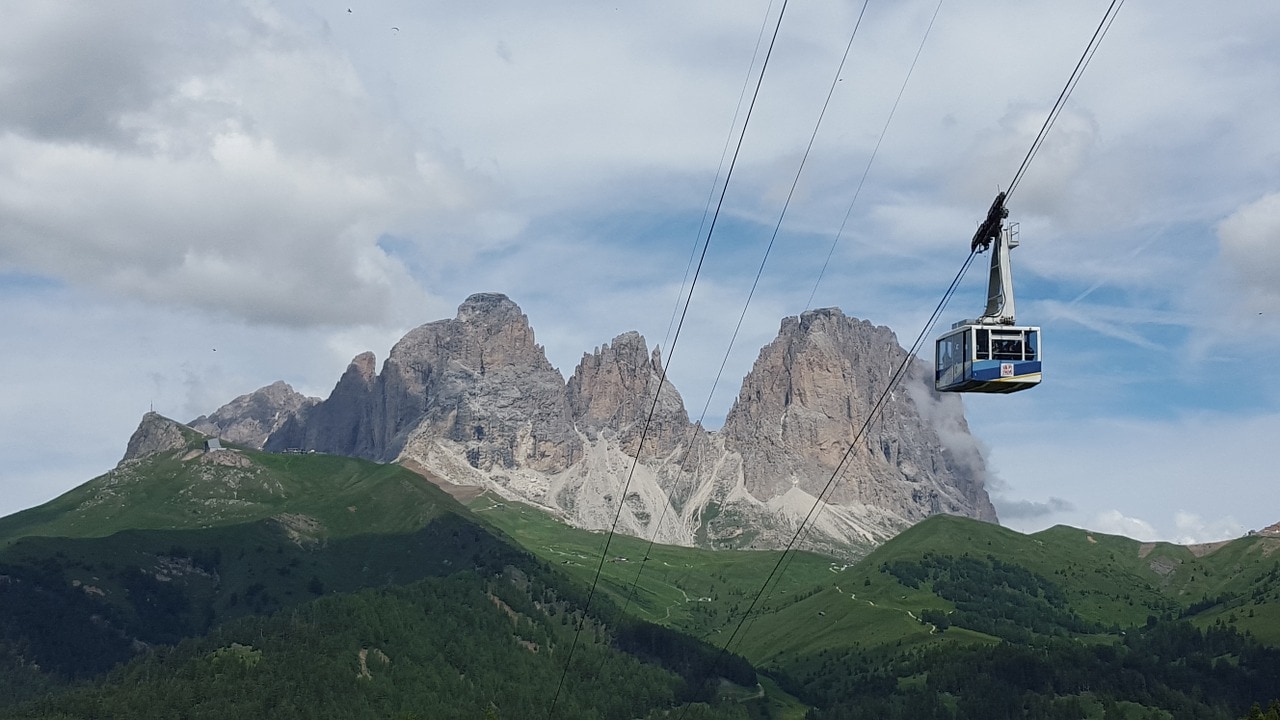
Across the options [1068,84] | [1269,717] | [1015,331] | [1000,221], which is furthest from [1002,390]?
[1269,717]

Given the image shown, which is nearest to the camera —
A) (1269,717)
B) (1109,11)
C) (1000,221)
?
(1109,11)

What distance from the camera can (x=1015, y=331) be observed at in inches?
2970

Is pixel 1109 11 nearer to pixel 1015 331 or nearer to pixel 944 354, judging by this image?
pixel 1015 331

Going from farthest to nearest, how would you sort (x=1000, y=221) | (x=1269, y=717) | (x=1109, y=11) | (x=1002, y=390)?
(x=1269, y=717)
(x=1002, y=390)
(x=1000, y=221)
(x=1109, y=11)

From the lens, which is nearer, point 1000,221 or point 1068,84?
point 1068,84

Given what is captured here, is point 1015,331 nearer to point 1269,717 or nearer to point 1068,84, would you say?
point 1068,84

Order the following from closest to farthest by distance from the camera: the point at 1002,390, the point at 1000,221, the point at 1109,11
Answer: the point at 1109,11
the point at 1000,221
the point at 1002,390

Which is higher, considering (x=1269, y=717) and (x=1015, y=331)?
(x=1015, y=331)

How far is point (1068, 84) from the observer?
55250mm

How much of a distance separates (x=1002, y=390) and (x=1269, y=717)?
120883 millimetres

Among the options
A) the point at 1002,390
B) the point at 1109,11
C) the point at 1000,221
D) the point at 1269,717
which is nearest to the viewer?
the point at 1109,11

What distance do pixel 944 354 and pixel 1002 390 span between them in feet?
16.4

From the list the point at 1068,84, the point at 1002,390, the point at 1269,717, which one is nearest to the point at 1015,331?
the point at 1002,390

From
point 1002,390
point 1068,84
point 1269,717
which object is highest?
point 1068,84
